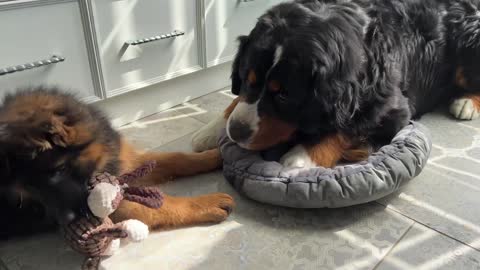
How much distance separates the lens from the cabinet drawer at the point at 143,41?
1.76 meters

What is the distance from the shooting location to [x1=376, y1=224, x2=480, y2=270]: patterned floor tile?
118 centimetres

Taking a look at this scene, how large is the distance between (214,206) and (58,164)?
0.51 metres

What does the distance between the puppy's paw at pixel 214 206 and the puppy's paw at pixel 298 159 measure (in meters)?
0.24

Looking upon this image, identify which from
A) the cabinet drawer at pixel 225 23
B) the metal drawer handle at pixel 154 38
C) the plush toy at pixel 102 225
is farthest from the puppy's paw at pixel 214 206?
the cabinet drawer at pixel 225 23

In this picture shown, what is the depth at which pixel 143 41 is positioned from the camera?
73.6 inches

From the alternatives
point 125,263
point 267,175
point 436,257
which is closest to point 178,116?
point 267,175

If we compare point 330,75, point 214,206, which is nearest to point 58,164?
point 214,206

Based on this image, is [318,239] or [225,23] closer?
[318,239]

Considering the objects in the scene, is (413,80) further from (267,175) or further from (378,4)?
(267,175)

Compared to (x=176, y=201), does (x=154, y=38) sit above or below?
above

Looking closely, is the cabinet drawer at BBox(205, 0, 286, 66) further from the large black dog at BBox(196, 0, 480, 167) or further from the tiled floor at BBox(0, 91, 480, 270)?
the tiled floor at BBox(0, 91, 480, 270)

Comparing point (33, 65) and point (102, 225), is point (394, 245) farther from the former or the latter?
point (33, 65)

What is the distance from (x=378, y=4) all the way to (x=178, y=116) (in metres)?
1.08

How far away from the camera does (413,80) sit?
6.16ft
